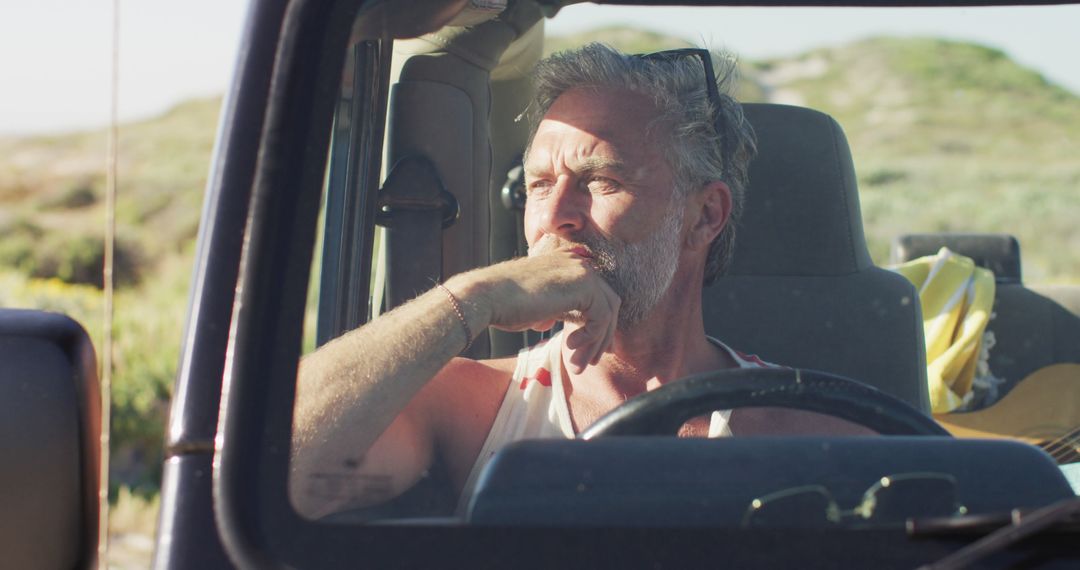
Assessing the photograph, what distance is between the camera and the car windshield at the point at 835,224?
1710 millimetres

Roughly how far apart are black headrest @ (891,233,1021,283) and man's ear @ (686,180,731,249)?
5.27 ft

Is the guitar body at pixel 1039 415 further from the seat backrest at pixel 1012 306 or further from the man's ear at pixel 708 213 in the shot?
the man's ear at pixel 708 213

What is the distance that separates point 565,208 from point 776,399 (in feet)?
1.87

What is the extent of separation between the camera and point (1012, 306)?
3.86 m

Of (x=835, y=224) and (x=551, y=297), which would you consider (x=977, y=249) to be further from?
(x=551, y=297)

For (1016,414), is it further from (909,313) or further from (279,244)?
(279,244)

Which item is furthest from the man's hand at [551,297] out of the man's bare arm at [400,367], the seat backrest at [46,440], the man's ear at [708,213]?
the seat backrest at [46,440]

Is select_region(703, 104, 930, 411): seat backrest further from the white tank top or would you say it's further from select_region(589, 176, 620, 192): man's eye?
select_region(589, 176, 620, 192): man's eye

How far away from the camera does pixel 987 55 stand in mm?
1766

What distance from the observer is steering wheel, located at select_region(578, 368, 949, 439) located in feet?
5.08

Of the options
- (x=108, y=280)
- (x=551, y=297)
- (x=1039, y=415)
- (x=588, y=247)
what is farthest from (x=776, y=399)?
(x=1039, y=415)

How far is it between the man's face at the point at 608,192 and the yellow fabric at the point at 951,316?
1.49 metres

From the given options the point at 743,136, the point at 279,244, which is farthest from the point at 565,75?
the point at 279,244

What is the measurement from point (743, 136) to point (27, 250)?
2328 cm
